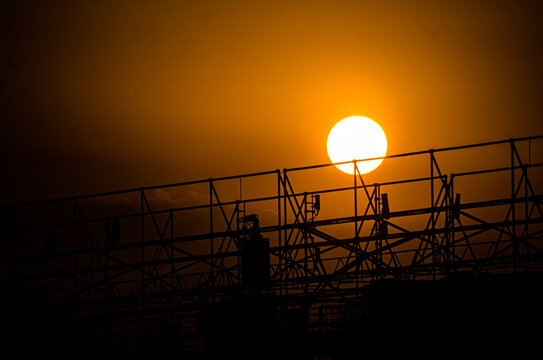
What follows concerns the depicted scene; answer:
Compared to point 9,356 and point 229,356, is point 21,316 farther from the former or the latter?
point 229,356

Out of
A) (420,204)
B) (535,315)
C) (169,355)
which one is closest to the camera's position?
(535,315)

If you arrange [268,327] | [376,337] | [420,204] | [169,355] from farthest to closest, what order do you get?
[420,204], [169,355], [268,327], [376,337]

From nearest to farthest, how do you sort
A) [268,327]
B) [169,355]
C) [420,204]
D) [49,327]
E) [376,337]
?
1. [376,337]
2. [268,327]
3. [169,355]
4. [49,327]
5. [420,204]

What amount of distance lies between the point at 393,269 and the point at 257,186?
1057 centimetres

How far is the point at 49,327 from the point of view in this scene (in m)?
25.1

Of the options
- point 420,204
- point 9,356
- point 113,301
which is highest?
point 420,204

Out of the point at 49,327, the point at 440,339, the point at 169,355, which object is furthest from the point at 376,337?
the point at 49,327

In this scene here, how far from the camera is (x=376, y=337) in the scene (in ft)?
66.3

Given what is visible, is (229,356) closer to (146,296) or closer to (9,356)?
(146,296)

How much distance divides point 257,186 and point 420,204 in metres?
6.28

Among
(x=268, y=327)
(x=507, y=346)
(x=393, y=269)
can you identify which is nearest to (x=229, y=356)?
(x=268, y=327)

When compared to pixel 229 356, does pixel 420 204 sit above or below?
above

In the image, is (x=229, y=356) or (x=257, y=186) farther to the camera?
(x=257, y=186)

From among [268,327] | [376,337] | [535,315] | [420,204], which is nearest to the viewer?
[535,315]
